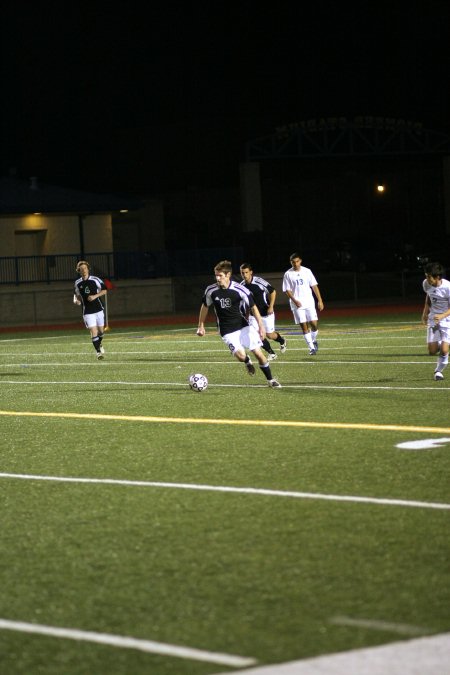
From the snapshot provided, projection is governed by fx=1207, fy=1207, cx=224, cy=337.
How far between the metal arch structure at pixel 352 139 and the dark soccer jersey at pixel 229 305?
127 feet

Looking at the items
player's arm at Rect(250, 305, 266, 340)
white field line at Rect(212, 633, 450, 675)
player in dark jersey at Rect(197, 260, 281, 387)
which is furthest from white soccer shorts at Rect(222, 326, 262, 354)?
white field line at Rect(212, 633, 450, 675)

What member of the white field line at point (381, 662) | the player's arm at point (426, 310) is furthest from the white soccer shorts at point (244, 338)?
the white field line at point (381, 662)

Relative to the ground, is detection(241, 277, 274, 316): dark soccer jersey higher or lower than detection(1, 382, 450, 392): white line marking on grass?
higher

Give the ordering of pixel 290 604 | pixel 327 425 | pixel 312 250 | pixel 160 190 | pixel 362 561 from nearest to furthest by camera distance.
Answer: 1. pixel 290 604
2. pixel 362 561
3. pixel 327 425
4. pixel 312 250
5. pixel 160 190

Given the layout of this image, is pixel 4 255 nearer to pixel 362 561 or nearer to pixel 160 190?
pixel 160 190

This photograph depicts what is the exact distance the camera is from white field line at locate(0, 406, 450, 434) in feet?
40.5

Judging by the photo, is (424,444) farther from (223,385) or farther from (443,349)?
(223,385)

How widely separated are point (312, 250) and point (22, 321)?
17066 millimetres

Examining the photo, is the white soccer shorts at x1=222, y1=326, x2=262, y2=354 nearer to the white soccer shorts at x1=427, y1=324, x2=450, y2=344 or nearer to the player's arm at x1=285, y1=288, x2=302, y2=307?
the white soccer shorts at x1=427, y1=324, x2=450, y2=344

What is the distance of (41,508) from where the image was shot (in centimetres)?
900

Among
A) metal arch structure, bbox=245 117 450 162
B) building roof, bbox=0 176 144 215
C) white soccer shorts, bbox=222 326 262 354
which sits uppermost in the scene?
metal arch structure, bbox=245 117 450 162

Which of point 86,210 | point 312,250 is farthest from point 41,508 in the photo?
point 312,250

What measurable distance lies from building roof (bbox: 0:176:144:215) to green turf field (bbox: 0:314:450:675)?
30.4m

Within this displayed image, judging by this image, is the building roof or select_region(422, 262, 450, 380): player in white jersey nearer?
select_region(422, 262, 450, 380): player in white jersey
